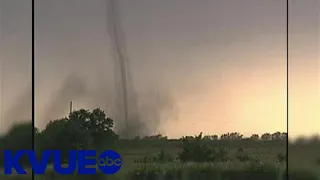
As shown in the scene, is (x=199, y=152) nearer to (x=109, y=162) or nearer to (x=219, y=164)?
(x=219, y=164)

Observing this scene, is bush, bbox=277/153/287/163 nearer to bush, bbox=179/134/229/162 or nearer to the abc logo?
bush, bbox=179/134/229/162

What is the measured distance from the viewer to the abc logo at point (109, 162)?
2.53 meters

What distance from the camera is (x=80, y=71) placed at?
2.53m

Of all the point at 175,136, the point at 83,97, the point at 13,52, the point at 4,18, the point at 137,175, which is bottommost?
the point at 137,175

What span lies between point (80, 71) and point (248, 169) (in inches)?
37.1

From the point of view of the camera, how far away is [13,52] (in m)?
2.48

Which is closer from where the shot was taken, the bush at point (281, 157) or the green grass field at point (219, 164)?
the green grass field at point (219, 164)

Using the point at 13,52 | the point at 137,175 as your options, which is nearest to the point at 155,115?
the point at 137,175

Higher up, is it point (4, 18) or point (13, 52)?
point (4, 18)

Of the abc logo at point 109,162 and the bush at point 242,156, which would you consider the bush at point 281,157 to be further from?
the abc logo at point 109,162

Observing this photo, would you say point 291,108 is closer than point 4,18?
No

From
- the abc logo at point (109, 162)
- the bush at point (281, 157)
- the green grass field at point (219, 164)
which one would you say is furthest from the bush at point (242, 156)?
the abc logo at point (109, 162)

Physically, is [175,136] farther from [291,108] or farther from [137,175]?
[291,108]

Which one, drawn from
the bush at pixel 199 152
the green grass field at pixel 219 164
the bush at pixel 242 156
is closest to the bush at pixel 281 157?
the green grass field at pixel 219 164
